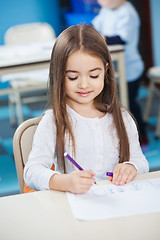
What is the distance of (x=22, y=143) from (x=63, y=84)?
25 centimetres

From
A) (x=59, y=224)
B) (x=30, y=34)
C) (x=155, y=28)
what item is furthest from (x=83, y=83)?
(x=155, y=28)

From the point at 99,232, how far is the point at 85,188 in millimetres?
174

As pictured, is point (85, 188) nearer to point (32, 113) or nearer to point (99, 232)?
point (99, 232)

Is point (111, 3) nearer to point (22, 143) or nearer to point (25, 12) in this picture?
point (22, 143)

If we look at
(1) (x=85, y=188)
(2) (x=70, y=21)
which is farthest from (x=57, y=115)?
(2) (x=70, y=21)

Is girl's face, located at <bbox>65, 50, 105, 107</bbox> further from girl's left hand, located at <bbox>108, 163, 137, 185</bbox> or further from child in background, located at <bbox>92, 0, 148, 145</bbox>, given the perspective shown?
child in background, located at <bbox>92, 0, 148, 145</bbox>

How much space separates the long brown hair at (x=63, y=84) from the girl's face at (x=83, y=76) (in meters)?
0.01

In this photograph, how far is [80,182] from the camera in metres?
0.91

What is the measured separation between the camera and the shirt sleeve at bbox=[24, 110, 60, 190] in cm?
102

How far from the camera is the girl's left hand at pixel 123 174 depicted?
962 millimetres

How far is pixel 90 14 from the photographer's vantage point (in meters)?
4.46

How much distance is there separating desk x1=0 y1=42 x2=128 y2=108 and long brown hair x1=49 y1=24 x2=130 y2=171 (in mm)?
1260

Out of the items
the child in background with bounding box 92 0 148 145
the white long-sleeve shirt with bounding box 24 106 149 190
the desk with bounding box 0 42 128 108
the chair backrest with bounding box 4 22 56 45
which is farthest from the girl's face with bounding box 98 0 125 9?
the white long-sleeve shirt with bounding box 24 106 149 190

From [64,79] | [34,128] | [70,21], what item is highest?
[70,21]
